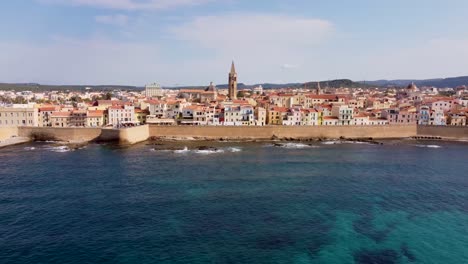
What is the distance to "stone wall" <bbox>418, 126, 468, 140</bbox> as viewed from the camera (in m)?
55.1

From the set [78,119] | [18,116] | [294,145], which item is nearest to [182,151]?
[294,145]

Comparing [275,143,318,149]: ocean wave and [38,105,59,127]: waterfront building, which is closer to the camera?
[275,143,318,149]: ocean wave

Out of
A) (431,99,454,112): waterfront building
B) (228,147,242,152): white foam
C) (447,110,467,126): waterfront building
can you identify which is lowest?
(228,147,242,152): white foam

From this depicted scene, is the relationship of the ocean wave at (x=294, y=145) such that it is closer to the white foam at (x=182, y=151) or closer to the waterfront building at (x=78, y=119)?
the white foam at (x=182, y=151)

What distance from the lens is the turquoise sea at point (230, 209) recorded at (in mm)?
17484

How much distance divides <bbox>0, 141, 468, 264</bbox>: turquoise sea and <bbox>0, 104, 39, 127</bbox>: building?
15.7 metres

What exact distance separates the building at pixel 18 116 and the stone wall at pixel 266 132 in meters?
16.3

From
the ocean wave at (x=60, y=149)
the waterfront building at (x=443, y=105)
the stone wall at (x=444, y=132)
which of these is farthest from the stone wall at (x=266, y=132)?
the waterfront building at (x=443, y=105)

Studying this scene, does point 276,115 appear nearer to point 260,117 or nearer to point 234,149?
Result: point 260,117

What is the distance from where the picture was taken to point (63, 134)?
49875 mm

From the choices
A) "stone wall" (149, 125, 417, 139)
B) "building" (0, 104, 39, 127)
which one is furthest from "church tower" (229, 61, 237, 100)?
"building" (0, 104, 39, 127)

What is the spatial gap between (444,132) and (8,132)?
58422 mm

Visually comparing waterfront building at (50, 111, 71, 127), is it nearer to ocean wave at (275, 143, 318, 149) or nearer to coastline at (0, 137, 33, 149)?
coastline at (0, 137, 33, 149)

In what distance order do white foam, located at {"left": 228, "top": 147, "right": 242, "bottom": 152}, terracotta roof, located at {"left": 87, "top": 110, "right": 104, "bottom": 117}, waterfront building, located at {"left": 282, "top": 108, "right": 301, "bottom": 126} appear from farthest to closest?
waterfront building, located at {"left": 282, "top": 108, "right": 301, "bottom": 126} → terracotta roof, located at {"left": 87, "top": 110, "right": 104, "bottom": 117} → white foam, located at {"left": 228, "top": 147, "right": 242, "bottom": 152}
